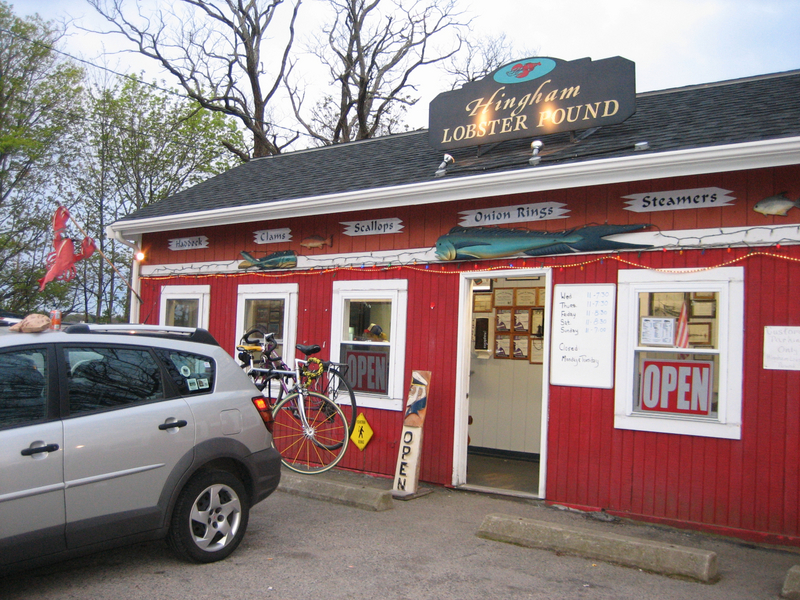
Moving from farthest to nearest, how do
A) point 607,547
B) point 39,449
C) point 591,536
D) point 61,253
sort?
point 61,253 → point 591,536 → point 607,547 → point 39,449

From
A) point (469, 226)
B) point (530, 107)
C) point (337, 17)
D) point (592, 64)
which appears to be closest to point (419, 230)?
point (469, 226)

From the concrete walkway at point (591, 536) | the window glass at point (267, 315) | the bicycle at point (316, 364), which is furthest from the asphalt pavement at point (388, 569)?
the window glass at point (267, 315)

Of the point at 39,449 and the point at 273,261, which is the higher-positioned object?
the point at 273,261

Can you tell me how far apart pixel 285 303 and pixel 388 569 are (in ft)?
15.8

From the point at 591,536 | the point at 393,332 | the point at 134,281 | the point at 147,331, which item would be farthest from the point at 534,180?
the point at 134,281

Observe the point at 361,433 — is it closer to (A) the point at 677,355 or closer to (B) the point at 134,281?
(A) the point at 677,355

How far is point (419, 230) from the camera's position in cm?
791

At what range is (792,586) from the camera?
168 inches

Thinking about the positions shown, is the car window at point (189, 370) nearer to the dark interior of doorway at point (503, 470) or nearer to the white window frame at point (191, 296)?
the dark interior of doorway at point (503, 470)

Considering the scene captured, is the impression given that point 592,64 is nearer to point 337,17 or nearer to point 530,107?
point 530,107

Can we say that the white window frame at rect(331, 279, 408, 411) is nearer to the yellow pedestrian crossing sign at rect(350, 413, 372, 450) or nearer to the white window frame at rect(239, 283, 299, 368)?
the yellow pedestrian crossing sign at rect(350, 413, 372, 450)

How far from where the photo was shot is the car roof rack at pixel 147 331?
4372 mm

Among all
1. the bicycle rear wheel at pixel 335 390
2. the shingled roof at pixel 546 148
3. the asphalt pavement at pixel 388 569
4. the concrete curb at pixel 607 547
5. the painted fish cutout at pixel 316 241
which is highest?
the shingled roof at pixel 546 148

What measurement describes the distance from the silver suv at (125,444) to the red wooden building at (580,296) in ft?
9.79
